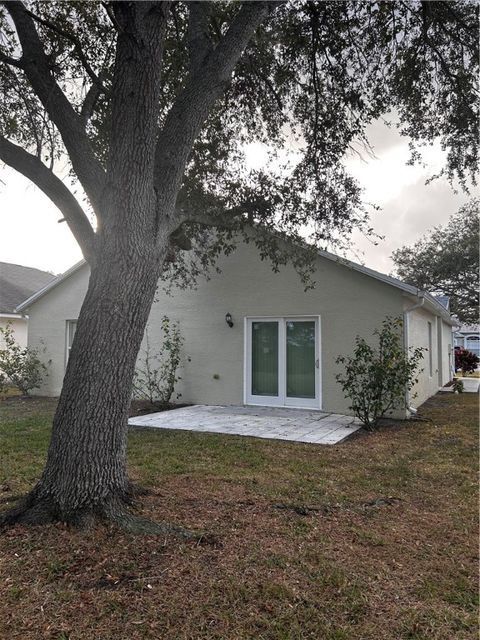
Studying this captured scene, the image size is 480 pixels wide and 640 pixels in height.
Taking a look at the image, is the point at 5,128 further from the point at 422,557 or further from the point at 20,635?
the point at 422,557

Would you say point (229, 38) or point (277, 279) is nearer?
point (229, 38)

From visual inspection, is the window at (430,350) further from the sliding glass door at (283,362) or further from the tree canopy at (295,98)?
the tree canopy at (295,98)

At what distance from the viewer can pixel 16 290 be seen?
1809 cm

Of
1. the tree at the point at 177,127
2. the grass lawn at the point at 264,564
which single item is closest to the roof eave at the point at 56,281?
the tree at the point at 177,127

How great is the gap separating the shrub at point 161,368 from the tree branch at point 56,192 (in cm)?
652

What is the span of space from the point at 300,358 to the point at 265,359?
0.81 meters

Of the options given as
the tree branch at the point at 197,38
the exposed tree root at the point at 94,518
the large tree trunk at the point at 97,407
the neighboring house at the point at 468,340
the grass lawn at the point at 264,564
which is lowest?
the grass lawn at the point at 264,564

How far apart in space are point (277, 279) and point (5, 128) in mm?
5802

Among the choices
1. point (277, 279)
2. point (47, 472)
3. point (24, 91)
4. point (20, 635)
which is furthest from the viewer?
point (277, 279)

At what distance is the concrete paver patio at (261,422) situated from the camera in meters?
6.86

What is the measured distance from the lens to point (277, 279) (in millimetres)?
9516

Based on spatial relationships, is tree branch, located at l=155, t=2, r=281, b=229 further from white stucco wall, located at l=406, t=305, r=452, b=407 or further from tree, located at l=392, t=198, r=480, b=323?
tree, located at l=392, t=198, r=480, b=323

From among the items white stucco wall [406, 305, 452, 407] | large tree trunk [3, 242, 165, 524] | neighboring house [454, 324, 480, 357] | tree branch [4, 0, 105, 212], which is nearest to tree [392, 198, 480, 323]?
white stucco wall [406, 305, 452, 407]

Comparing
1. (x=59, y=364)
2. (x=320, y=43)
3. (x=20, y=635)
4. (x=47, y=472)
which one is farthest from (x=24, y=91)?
(x=59, y=364)
